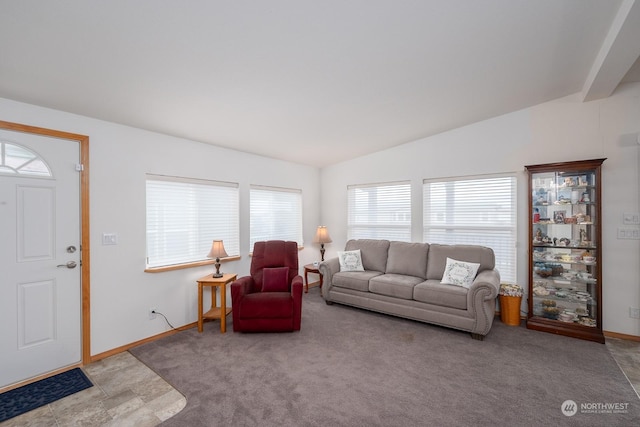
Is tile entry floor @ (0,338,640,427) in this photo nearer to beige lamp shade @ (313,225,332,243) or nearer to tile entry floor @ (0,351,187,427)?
tile entry floor @ (0,351,187,427)

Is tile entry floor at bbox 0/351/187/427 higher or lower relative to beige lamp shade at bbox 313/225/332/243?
lower

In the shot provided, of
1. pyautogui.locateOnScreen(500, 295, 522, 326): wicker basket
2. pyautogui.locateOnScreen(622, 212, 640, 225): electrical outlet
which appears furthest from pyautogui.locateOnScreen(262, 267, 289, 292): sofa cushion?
pyautogui.locateOnScreen(622, 212, 640, 225): electrical outlet

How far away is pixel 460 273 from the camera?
3.57 meters

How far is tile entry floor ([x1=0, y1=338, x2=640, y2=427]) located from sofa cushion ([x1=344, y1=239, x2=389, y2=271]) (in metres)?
2.64

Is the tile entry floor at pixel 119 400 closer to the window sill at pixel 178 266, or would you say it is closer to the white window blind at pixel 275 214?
the window sill at pixel 178 266

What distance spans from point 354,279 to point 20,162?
3.75 meters

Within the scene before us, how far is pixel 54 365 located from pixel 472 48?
452 cm

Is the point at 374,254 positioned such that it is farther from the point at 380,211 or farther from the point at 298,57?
the point at 298,57

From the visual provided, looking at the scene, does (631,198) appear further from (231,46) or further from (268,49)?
(231,46)

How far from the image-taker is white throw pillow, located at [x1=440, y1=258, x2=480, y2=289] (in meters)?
3.51

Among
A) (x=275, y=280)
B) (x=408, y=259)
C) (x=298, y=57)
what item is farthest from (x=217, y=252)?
(x=408, y=259)

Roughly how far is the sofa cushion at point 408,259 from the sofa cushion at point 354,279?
280 mm

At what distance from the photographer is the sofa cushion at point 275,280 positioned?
3715mm

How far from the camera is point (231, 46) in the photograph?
1993 mm
